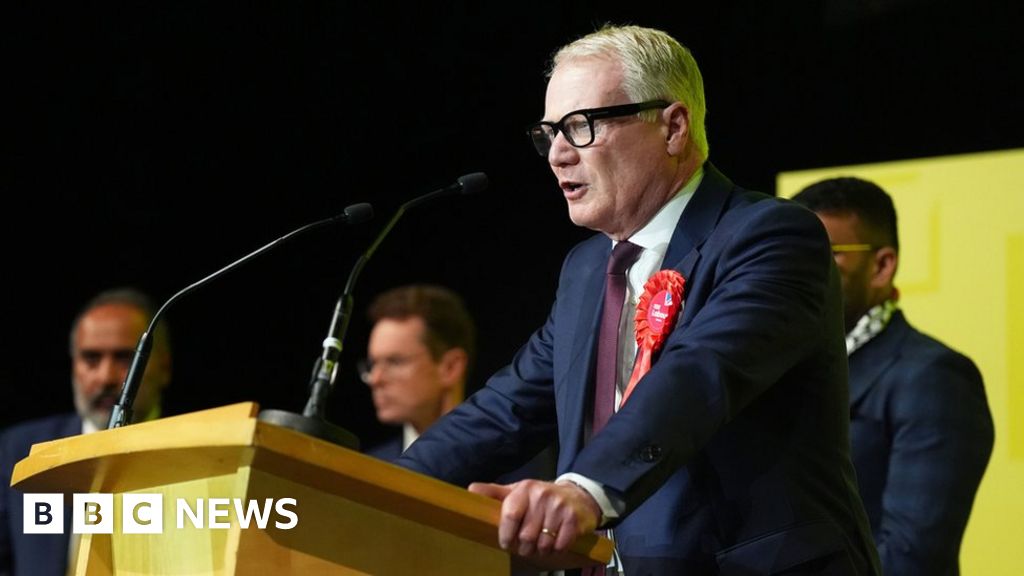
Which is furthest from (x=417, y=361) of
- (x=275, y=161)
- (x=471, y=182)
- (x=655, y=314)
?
(x=655, y=314)

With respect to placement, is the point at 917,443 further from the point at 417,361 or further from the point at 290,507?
the point at 290,507

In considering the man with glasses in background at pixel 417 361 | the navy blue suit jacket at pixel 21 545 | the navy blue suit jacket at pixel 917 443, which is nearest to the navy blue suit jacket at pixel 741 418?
the navy blue suit jacket at pixel 917 443

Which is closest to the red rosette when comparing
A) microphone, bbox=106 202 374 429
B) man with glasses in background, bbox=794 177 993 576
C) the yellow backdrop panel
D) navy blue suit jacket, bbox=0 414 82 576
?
microphone, bbox=106 202 374 429

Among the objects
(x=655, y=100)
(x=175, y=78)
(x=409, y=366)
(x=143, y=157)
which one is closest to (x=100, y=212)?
(x=143, y=157)

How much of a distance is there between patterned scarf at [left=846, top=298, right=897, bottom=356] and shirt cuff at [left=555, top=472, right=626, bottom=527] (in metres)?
2.07

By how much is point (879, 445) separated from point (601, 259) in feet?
4.53

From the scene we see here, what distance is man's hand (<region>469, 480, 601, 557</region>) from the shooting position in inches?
63.7

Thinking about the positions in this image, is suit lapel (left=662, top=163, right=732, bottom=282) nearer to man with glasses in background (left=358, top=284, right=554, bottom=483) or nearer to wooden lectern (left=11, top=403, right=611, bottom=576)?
wooden lectern (left=11, top=403, right=611, bottom=576)

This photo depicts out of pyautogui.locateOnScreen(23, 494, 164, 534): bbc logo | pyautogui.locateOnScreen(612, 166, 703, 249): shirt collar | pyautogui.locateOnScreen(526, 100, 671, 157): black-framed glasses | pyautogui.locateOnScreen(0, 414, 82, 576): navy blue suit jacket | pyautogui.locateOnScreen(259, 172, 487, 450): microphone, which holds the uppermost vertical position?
pyautogui.locateOnScreen(526, 100, 671, 157): black-framed glasses

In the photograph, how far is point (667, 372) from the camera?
1871 millimetres

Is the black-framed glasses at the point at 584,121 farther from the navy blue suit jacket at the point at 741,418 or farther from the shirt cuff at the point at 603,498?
the shirt cuff at the point at 603,498

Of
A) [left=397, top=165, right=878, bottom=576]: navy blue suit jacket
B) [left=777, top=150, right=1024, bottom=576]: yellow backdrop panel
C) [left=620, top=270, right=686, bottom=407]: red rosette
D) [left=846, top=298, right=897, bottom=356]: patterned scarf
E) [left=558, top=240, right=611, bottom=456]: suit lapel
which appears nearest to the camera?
[left=397, top=165, right=878, bottom=576]: navy blue suit jacket

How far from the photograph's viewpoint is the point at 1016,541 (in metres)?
3.99

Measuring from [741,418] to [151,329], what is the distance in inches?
41.3
